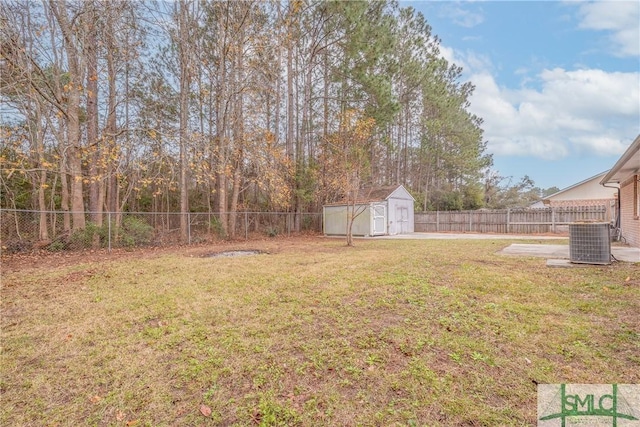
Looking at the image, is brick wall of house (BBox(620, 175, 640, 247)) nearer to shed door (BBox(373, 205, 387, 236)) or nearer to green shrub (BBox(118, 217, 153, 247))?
shed door (BBox(373, 205, 387, 236))

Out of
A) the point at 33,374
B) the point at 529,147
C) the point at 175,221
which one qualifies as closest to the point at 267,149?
the point at 175,221

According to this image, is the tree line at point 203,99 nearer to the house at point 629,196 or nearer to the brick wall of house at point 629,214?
the house at point 629,196

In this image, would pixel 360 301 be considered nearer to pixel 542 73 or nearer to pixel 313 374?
pixel 313 374

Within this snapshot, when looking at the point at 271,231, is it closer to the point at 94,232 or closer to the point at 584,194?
the point at 94,232

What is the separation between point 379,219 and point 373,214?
21.5 inches

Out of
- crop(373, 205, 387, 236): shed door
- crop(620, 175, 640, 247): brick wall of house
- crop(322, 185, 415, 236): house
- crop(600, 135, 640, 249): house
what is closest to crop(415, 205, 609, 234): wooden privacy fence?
crop(322, 185, 415, 236): house

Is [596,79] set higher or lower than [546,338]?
higher

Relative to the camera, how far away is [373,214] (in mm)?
15250

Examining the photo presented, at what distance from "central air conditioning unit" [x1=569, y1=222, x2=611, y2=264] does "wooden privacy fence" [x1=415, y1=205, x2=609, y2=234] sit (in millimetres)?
11103

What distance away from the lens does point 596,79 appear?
29.8 feet

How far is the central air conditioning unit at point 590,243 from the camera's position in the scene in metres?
5.59

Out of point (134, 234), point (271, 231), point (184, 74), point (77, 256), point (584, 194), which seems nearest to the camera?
point (77, 256)

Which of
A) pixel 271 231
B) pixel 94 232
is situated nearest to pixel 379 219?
pixel 271 231

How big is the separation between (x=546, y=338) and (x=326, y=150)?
1352cm
